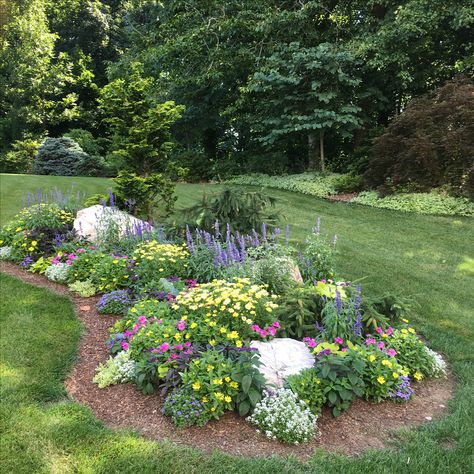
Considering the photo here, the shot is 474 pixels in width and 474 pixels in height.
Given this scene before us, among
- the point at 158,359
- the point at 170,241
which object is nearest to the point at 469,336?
the point at 158,359

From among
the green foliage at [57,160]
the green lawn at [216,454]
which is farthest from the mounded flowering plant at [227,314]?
the green foliage at [57,160]

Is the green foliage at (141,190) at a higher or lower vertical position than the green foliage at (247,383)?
higher

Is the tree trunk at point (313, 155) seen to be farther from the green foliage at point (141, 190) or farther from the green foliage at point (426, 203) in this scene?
the green foliage at point (141, 190)

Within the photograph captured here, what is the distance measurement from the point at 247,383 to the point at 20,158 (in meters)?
20.1

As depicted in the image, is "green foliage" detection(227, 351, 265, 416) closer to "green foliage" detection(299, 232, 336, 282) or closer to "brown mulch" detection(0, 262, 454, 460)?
"brown mulch" detection(0, 262, 454, 460)

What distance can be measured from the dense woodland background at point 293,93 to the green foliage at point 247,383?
4664 millimetres

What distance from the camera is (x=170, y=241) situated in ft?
18.1

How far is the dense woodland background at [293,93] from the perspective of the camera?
30.7 feet

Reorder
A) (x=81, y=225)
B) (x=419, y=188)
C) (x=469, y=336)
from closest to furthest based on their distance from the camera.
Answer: (x=469, y=336) → (x=81, y=225) → (x=419, y=188)

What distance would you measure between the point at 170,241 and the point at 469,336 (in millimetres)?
3515

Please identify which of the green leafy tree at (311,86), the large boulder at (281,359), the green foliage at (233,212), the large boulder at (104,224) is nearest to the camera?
the large boulder at (281,359)

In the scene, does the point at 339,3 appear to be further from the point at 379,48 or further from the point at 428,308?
the point at 428,308

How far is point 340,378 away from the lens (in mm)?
3057

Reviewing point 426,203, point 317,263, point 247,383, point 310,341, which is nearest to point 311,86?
point 426,203
